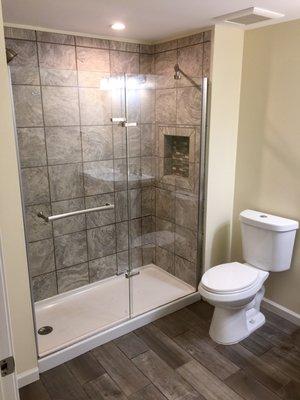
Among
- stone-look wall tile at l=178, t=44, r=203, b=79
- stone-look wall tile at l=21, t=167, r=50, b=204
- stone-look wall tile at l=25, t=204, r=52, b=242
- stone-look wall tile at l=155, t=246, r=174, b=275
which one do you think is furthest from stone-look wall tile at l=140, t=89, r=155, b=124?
stone-look wall tile at l=155, t=246, r=174, b=275

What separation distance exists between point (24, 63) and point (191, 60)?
1286mm

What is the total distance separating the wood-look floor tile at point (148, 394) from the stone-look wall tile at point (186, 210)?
1344 mm

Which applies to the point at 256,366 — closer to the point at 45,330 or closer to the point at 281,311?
the point at 281,311

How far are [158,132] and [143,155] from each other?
0.26 meters

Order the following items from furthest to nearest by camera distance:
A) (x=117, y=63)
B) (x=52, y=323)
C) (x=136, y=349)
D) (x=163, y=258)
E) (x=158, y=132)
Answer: (x=163, y=258), (x=158, y=132), (x=117, y=63), (x=52, y=323), (x=136, y=349)

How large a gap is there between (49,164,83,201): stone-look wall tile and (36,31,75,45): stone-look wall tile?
95 centimetres

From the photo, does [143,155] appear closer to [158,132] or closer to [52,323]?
[158,132]

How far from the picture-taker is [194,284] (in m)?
3.10

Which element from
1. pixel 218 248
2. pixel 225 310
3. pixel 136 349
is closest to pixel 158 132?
pixel 218 248

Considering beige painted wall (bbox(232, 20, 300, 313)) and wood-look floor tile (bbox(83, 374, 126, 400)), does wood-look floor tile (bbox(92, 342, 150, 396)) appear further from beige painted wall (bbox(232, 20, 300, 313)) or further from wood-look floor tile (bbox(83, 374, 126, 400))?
beige painted wall (bbox(232, 20, 300, 313))

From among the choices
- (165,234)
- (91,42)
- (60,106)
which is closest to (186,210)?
(165,234)

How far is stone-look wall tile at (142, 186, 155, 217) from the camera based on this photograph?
3.32m

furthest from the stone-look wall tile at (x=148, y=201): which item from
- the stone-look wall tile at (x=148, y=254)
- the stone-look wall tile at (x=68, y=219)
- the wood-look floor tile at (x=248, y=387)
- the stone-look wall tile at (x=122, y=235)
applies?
the wood-look floor tile at (x=248, y=387)

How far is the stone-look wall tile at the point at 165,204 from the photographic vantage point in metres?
3.21
